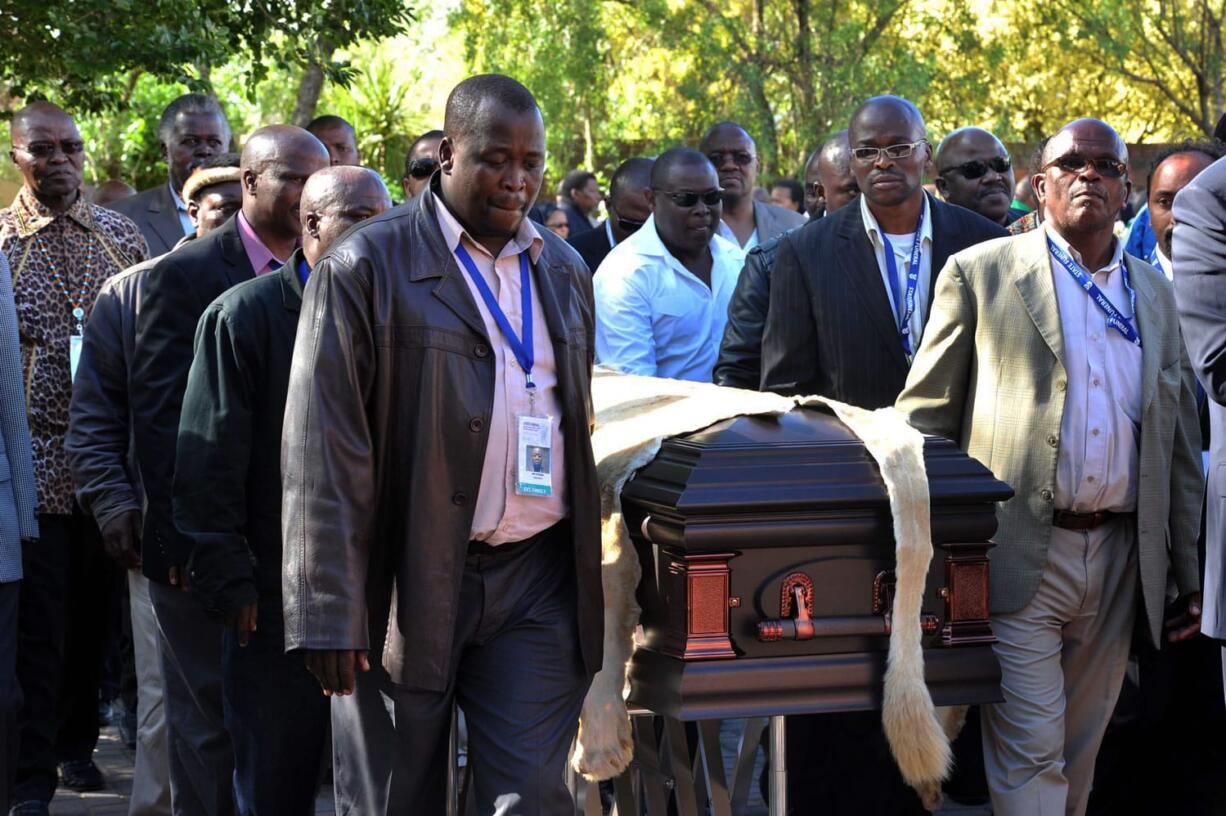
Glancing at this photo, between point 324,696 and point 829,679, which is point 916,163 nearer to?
point 829,679

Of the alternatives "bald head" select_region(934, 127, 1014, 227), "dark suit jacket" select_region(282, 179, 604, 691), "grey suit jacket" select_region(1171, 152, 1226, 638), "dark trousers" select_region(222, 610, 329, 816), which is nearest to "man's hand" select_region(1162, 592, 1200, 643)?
"grey suit jacket" select_region(1171, 152, 1226, 638)

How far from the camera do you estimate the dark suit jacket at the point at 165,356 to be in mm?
4777

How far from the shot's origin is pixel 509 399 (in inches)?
143

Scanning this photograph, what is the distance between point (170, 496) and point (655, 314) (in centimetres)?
222

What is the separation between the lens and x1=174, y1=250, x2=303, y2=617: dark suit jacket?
4.25 meters

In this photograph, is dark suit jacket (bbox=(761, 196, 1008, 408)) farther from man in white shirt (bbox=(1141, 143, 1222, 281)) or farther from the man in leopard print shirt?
the man in leopard print shirt

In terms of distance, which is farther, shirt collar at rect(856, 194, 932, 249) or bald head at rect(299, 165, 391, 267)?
shirt collar at rect(856, 194, 932, 249)

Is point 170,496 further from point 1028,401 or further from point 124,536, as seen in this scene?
point 1028,401

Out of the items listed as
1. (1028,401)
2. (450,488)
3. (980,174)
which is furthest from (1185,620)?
(980,174)

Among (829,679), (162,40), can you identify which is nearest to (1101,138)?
(829,679)

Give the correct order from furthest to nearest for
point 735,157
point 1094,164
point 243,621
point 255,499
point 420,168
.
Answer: point 735,157, point 420,168, point 1094,164, point 255,499, point 243,621

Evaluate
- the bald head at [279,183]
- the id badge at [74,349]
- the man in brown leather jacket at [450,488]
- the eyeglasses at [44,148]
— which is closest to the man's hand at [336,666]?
the man in brown leather jacket at [450,488]

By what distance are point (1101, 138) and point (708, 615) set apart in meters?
1.88

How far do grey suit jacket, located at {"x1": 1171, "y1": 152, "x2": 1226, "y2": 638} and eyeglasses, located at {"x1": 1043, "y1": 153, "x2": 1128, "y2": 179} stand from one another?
2.50 ft
